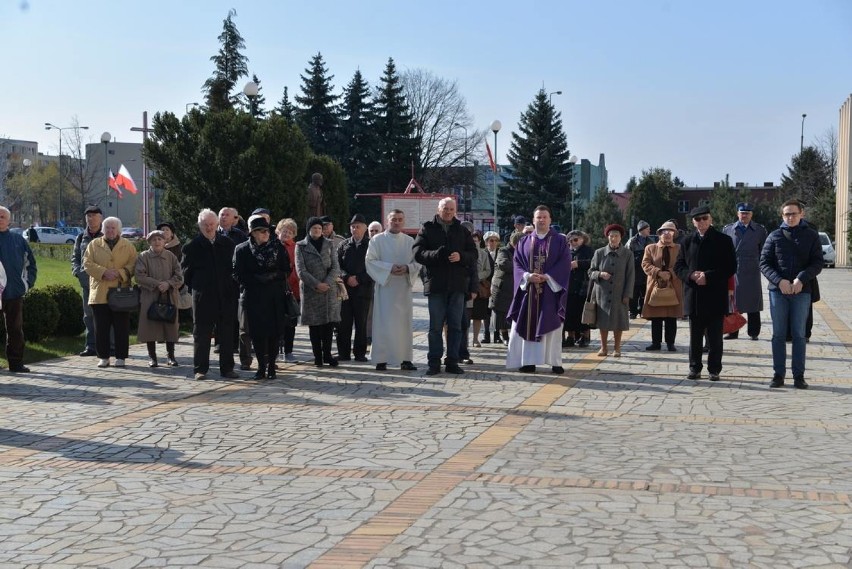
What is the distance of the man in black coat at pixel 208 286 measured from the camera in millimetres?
11852

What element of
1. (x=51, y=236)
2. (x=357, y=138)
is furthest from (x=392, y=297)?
(x=51, y=236)

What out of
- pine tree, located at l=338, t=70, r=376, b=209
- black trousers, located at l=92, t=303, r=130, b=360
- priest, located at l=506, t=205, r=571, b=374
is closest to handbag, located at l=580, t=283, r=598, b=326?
priest, located at l=506, t=205, r=571, b=374

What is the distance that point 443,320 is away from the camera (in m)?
12.4

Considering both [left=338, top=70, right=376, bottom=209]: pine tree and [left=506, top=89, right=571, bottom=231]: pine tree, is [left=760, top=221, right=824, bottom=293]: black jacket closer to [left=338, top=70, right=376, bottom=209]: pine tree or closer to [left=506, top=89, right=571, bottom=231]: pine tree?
[left=338, top=70, right=376, bottom=209]: pine tree

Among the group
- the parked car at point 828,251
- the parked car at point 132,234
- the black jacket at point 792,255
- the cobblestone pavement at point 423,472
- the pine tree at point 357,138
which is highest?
the pine tree at point 357,138

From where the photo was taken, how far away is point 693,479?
682cm

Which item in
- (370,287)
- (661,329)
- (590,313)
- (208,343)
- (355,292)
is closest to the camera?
(208,343)

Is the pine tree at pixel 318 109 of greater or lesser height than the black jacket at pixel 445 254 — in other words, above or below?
above

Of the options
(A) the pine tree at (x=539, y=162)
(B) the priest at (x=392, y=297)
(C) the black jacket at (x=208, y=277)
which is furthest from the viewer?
(A) the pine tree at (x=539, y=162)

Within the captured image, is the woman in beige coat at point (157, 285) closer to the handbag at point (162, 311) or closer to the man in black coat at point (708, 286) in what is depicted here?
the handbag at point (162, 311)

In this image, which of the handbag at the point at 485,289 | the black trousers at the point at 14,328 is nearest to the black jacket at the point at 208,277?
the black trousers at the point at 14,328

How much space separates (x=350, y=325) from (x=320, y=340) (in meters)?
0.77

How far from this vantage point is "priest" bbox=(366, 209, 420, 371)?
1257cm

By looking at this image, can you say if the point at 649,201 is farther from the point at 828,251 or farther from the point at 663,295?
the point at 663,295
